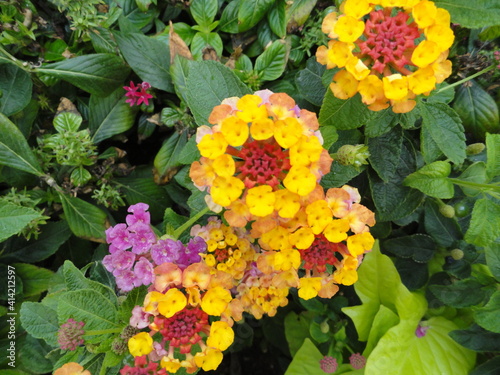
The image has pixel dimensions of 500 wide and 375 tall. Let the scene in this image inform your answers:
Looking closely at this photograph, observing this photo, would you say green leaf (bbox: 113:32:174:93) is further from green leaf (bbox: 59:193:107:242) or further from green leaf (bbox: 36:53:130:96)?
green leaf (bbox: 59:193:107:242)

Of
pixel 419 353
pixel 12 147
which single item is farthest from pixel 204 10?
pixel 419 353

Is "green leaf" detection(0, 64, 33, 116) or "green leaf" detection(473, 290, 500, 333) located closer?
"green leaf" detection(473, 290, 500, 333)

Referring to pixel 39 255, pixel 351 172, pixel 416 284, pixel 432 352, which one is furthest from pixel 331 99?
pixel 39 255

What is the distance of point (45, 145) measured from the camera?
1.03 m

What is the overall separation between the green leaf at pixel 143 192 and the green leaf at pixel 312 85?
505 millimetres

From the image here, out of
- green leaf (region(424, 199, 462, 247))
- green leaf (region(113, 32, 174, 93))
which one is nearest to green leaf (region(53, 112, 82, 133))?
green leaf (region(113, 32, 174, 93))

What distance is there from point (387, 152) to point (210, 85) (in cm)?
39

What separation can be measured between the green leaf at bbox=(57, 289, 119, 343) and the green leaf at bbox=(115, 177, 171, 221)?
407 millimetres

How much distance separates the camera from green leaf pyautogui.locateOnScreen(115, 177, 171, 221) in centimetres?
116

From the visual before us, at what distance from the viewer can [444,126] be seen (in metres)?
0.80

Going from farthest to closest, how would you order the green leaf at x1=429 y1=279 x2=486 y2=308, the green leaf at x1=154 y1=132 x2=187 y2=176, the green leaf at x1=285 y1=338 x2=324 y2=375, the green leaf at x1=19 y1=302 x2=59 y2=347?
the green leaf at x1=285 y1=338 x2=324 y2=375
the green leaf at x1=154 y1=132 x2=187 y2=176
the green leaf at x1=429 y1=279 x2=486 y2=308
the green leaf at x1=19 y1=302 x2=59 y2=347

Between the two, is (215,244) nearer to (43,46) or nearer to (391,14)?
(391,14)

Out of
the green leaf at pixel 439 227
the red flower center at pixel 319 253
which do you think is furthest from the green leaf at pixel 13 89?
the green leaf at pixel 439 227

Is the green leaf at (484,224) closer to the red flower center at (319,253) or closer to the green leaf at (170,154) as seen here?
the red flower center at (319,253)
